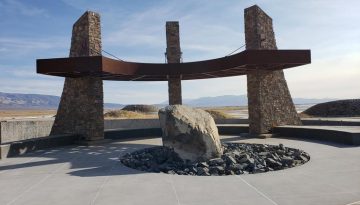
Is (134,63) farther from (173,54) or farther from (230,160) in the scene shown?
(230,160)

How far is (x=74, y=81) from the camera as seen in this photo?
1923 centimetres

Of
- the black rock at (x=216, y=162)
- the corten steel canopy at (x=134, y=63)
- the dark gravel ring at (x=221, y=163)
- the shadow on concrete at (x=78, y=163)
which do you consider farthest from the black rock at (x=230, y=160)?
the corten steel canopy at (x=134, y=63)

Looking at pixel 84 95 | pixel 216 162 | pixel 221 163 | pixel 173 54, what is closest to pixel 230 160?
pixel 221 163

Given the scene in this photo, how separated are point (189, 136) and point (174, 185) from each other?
3.48 meters

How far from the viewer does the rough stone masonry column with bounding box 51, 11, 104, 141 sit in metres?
18.8

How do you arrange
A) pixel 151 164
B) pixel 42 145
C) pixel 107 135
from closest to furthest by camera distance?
pixel 151 164 → pixel 42 145 → pixel 107 135

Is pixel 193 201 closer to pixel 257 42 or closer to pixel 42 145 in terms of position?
pixel 42 145

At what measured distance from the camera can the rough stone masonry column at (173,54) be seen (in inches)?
885

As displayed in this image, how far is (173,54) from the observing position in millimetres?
22500

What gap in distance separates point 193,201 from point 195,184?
58.0 inches

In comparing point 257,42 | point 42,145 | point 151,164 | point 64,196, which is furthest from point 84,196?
point 257,42

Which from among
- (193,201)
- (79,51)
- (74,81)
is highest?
(79,51)

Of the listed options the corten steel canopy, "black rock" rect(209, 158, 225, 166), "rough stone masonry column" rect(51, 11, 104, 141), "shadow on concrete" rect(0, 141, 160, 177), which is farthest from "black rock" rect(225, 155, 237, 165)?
"rough stone masonry column" rect(51, 11, 104, 141)

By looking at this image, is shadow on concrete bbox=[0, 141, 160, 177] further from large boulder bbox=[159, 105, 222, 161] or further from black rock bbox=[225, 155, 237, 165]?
black rock bbox=[225, 155, 237, 165]
